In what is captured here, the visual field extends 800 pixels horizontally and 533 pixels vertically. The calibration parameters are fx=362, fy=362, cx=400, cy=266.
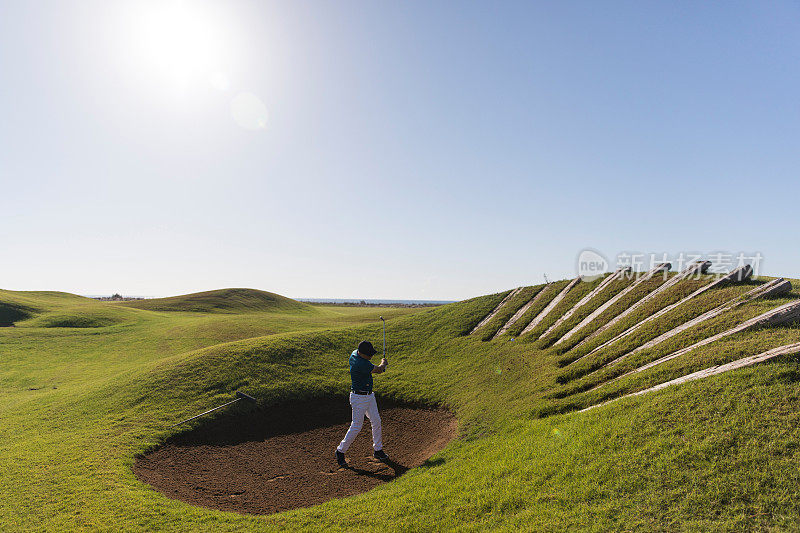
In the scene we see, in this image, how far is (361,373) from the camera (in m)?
11.4

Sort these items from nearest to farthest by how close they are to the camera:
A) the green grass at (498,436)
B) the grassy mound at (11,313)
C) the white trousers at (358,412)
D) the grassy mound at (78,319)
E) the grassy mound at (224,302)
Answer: the green grass at (498,436) → the white trousers at (358,412) → the grassy mound at (78,319) → the grassy mound at (11,313) → the grassy mound at (224,302)

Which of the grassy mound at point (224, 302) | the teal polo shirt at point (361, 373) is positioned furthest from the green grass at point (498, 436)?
the grassy mound at point (224, 302)

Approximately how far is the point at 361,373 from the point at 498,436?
15.2ft

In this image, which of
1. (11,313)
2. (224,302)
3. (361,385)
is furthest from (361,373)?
(224,302)

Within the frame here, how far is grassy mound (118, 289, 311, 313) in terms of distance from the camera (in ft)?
216

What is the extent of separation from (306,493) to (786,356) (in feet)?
42.0

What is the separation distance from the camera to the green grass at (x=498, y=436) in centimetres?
652

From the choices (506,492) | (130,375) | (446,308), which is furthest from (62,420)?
(446,308)

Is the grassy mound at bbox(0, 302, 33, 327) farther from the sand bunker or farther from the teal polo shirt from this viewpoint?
the teal polo shirt

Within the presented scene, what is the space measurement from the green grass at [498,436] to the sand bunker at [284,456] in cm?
77

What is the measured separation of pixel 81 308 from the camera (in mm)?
46781

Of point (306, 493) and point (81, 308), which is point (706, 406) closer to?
point (306, 493)

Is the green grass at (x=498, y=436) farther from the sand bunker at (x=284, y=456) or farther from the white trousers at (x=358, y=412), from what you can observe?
the white trousers at (x=358, y=412)

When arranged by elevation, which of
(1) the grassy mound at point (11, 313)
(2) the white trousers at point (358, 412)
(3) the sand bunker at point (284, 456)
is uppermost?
(1) the grassy mound at point (11, 313)
